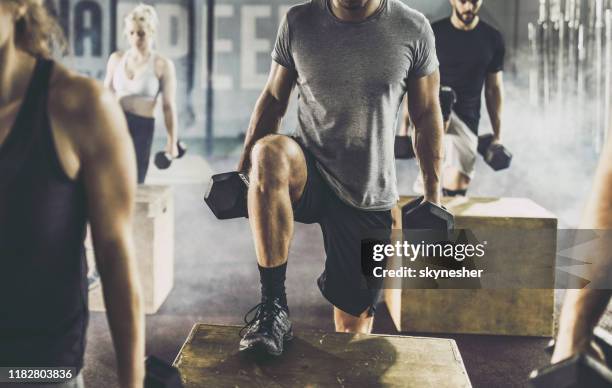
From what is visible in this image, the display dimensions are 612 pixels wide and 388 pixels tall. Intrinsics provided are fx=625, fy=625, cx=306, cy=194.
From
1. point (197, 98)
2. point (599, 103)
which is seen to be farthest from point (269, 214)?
point (599, 103)

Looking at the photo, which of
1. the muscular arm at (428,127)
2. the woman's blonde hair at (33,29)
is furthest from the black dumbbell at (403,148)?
the woman's blonde hair at (33,29)

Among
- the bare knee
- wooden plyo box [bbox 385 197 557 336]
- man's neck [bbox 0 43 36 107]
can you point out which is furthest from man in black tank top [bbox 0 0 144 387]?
wooden plyo box [bbox 385 197 557 336]

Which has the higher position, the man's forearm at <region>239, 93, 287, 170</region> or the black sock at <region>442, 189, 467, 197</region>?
the man's forearm at <region>239, 93, 287, 170</region>

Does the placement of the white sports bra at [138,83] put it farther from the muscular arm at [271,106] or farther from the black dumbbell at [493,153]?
the black dumbbell at [493,153]

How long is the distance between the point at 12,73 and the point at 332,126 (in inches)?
35.0

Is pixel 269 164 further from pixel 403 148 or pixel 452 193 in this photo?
pixel 452 193

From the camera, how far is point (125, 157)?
3.07 feet

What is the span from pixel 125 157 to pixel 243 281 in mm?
2459

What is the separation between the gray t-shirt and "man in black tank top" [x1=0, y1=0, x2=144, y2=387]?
0.77 meters

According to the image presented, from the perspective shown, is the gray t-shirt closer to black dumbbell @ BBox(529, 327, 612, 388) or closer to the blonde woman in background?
black dumbbell @ BBox(529, 327, 612, 388)

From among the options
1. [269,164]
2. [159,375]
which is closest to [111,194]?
[159,375]

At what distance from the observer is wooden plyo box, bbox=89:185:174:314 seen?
272cm

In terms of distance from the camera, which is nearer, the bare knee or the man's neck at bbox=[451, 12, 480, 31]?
the bare knee

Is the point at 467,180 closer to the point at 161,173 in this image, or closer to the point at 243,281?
the point at 243,281
